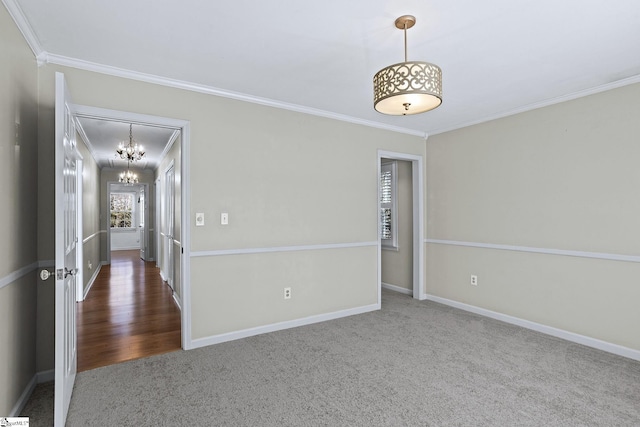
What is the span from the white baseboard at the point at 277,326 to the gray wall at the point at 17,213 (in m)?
1.26

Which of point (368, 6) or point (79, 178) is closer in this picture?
point (368, 6)

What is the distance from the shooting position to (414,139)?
486 centimetres

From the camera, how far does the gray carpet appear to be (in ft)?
6.99

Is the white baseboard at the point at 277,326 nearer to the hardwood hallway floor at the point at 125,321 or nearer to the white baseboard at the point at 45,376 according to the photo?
the hardwood hallway floor at the point at 125,321

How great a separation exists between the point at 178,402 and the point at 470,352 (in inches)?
96.5

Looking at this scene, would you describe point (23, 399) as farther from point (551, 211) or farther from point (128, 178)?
point (128, 178)

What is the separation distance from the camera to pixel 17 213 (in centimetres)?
210

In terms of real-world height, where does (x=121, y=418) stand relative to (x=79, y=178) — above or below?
below

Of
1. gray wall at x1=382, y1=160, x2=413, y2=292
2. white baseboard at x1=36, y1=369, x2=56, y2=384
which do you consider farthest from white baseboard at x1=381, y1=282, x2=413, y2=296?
white baseboard at x1=36, y1=369, x2=56, y2=384

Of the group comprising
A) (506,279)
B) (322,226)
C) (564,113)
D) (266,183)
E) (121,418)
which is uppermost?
(564,113)

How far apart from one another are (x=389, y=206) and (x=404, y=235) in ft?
1.80

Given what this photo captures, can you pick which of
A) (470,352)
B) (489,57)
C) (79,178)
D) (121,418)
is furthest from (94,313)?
(489,57)

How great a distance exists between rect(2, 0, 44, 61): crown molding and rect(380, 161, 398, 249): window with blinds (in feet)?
14.3

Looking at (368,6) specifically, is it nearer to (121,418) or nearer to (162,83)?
(162,83)
